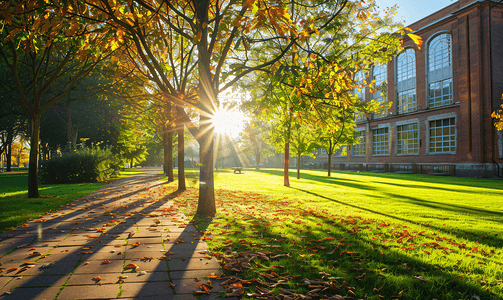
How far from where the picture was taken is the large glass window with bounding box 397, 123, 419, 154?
34656 millimetres

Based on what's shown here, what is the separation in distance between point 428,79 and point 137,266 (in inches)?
1530

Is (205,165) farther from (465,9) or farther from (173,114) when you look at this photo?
(465,9)

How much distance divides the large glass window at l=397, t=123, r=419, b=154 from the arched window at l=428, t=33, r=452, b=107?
3667 millimetres

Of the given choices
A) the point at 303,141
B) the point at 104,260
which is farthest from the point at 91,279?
the point at 303,141

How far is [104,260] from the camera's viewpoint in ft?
11.8

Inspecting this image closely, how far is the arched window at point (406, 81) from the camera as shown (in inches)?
1389

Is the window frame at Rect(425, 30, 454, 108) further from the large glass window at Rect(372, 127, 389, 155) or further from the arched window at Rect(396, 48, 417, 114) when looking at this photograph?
the large glass window at Rect(372, 127, 389, 155)

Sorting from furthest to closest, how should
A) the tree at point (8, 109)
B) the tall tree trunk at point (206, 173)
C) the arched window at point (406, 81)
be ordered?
the arched window at point (406, 81) → the tree at point (8, 109) → the tall tree trunk at point (206, 173)

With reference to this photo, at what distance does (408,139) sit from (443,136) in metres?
4.89

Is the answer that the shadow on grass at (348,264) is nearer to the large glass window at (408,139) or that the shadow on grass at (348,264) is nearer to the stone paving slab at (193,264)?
the stone paving slab at (193,264)

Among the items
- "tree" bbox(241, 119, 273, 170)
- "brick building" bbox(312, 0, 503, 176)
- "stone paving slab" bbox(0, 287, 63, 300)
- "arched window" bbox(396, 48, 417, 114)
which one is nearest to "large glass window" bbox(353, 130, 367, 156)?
"brick building" bbox(312, 0, 503, 176)

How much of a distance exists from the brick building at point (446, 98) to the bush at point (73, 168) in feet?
74.8

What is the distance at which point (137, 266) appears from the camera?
11.1 ft

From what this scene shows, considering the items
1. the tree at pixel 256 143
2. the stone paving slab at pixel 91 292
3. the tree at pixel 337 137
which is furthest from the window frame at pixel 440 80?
the stone paving slab at pixel 91 292
